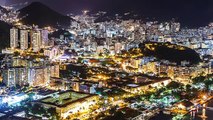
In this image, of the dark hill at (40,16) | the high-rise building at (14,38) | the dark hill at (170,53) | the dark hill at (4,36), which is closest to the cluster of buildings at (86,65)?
the high-rise building at (14,38)

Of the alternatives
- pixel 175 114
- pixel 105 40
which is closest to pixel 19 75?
pixel 175 114

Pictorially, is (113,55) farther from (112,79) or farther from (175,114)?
(175,114)

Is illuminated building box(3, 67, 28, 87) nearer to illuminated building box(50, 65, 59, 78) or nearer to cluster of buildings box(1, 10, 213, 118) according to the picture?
cluster of buildings box(1, 10, 213, 118)

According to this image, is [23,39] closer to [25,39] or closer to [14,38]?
[25,39]

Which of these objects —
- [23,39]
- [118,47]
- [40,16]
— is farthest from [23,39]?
[40,16]

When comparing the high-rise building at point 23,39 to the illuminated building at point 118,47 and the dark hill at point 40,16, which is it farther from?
the dark hill at point 40,16
